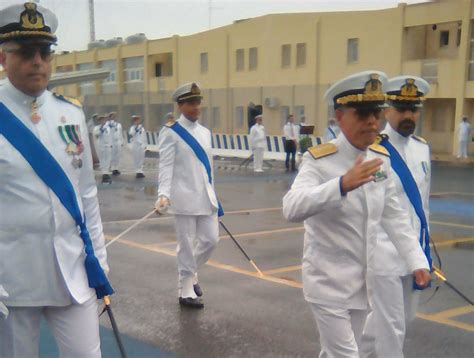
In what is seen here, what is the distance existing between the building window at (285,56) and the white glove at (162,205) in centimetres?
3093

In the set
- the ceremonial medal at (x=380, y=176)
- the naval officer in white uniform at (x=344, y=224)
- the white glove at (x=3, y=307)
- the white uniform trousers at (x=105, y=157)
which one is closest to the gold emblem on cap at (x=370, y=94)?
the naval officer in white uniform at (x=344, y=224)

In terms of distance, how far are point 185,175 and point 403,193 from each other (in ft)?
9.07

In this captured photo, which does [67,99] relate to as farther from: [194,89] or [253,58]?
[253,58]

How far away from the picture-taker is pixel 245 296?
677 cm

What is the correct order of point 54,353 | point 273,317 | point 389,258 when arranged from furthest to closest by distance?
point 273,317 → point 54,353 → point 389,258

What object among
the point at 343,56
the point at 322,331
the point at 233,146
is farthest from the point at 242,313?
the point at 343,56

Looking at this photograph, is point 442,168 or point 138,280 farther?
point 442,168

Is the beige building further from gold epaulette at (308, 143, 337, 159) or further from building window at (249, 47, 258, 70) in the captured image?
gold epaulette at (308, 143, 337, 159)

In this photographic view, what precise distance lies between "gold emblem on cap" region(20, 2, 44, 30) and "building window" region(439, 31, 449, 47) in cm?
3007

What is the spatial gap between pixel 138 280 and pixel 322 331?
4266 millimetres

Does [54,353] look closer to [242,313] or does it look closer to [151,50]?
[242,313]

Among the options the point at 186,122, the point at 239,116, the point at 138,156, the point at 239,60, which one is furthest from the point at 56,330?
the point at 239,60

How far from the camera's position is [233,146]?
30234 millimetres

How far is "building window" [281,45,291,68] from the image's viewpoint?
119ft
